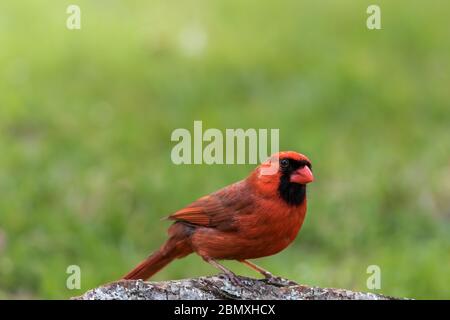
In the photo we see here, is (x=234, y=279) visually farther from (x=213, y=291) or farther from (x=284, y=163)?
(x=284, y=163)

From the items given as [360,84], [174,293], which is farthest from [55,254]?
[360,84]

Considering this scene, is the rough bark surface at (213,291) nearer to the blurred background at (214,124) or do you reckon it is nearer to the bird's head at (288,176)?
the bird's head at (288,176)

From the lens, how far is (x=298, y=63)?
36.9 feet

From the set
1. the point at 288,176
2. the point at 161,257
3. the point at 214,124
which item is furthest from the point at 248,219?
the point at 214,124

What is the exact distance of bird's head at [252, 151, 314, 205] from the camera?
16.1 feet

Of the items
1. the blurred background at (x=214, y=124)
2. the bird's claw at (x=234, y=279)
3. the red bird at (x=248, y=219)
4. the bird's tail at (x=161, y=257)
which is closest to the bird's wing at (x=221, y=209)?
the red bird at (x=248, y=219)

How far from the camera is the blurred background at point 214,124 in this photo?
25.9 ft

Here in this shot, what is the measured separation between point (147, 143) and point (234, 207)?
4.49m

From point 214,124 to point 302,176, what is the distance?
15.7 feet

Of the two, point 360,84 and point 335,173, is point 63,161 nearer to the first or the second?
point 335,173

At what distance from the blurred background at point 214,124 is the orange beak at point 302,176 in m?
2.55

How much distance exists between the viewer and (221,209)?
5.35 meters

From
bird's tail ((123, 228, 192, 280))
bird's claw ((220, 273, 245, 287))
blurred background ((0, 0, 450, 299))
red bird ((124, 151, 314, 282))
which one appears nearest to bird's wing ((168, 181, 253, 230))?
red bird ((124, 151, 314, 282))

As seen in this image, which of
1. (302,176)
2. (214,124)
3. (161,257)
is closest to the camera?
(302,176)
